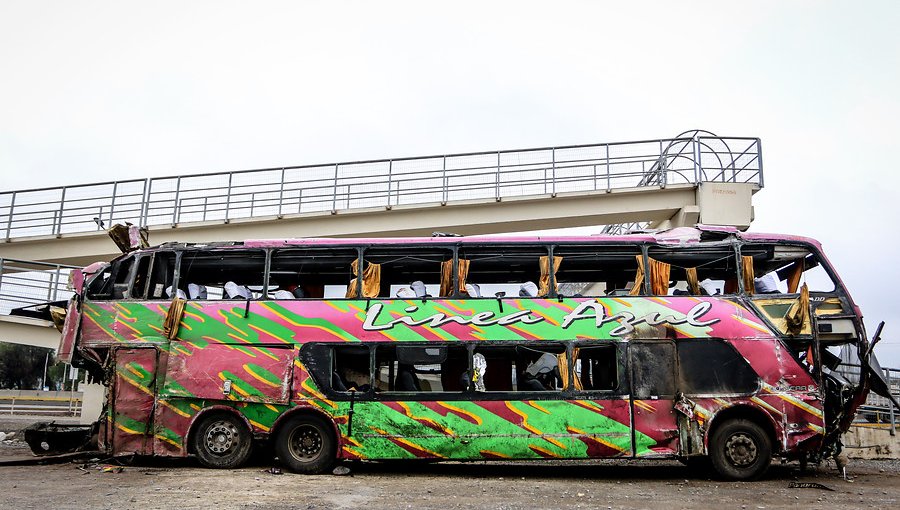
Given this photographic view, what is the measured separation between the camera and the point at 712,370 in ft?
37.8

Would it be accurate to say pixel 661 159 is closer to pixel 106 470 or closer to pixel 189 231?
pixel 189 231

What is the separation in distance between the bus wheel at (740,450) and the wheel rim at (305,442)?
240 inches

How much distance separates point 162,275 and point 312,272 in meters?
2.49

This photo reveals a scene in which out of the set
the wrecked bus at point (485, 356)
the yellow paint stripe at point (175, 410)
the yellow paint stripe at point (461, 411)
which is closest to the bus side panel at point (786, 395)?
the wrecked bus at point (485, 356)

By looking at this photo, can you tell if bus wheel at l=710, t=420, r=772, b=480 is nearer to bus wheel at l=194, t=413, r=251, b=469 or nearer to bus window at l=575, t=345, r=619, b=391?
bus window at l=575, t=345, r=619, b=391

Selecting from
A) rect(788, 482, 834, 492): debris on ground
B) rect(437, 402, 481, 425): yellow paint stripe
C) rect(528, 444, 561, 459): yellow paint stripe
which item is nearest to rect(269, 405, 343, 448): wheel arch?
rect(437, 402, 481, 425): yellow paint stripe

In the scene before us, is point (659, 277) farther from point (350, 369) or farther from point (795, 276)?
point (350, 369)

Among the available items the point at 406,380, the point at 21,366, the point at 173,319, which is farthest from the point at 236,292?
the point at 21,366

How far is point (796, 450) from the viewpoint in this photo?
11.3 m

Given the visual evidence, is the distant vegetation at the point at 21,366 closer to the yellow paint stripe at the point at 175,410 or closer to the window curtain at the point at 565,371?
the yellow paint stripe at the point at 175,410

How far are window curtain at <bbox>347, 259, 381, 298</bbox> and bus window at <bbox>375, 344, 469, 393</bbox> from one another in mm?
919

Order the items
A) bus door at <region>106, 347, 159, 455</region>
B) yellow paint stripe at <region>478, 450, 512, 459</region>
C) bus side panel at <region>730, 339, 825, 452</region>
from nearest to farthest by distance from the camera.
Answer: bus side panel at <region>730, 339, 825, 452</region>, yellow paint stripe at <region>478, 450, 512, 459</region>, bus door at <region>106, 347, 159, 455</region>

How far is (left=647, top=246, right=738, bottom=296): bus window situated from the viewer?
39.4 ft

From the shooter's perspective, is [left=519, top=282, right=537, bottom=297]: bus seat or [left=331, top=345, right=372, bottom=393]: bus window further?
[left=519, top=282, right=537, bottom=297]: bus seat
